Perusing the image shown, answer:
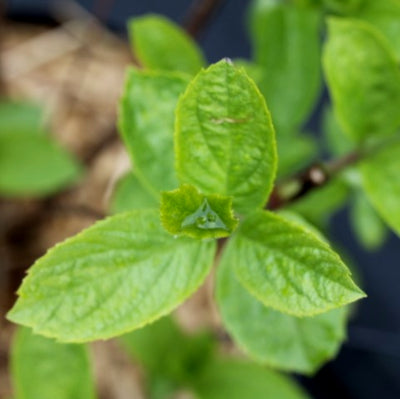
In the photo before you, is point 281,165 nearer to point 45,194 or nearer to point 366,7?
point 366,7

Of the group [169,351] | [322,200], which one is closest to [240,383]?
[169,351]

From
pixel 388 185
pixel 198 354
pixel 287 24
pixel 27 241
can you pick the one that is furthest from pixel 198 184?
pixel 27 241

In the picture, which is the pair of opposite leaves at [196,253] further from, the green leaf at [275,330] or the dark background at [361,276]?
the dark background at [361,276]

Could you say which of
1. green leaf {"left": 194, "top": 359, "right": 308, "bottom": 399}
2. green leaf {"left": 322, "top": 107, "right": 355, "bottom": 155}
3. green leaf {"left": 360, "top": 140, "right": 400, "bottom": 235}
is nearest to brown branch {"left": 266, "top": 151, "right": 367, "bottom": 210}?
green leaf {"left": 360, "top": 140, "right": 400, "bottom": 235}

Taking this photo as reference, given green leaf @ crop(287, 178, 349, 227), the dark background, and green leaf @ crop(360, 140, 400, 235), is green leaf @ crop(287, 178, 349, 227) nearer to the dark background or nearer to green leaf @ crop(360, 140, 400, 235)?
green leaf @ crop(360, 140, 400, 235)

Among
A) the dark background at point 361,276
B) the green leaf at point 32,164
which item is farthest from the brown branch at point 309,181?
the dark background at point 361,276

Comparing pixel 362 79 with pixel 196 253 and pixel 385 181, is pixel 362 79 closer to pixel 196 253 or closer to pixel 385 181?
pixel 385 181
